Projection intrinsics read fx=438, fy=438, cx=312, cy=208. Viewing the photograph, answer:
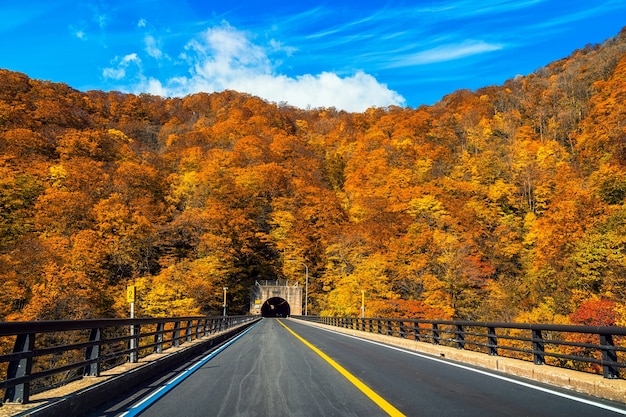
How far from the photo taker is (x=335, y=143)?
110 m

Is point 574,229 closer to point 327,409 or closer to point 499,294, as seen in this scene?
point 499,294

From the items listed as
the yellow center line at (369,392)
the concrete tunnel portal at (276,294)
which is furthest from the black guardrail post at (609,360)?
the concrete tunnel portal at (276,294)

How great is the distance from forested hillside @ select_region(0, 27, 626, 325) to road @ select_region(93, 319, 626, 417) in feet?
90.0

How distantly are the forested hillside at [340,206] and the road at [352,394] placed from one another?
2744 cm

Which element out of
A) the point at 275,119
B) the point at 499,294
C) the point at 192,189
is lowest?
the point at 499,294

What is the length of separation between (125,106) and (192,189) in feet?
160

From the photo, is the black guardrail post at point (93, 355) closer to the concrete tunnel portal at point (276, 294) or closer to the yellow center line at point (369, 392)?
the yellow center line at point (369, 392)

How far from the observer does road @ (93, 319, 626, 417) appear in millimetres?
5914

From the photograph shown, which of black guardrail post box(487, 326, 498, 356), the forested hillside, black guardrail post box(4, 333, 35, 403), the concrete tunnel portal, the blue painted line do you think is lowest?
the concrete tunnel portal

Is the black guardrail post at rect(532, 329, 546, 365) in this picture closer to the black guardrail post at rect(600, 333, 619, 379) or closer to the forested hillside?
the black guardrail post at rect(600, 333, 619, 379)

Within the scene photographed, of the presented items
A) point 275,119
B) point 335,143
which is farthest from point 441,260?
point 275,119

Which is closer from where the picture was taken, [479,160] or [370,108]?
[479,160]

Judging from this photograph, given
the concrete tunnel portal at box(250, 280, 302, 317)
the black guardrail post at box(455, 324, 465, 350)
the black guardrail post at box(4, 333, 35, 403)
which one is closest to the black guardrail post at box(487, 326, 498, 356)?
the black guardrail post at box(455, 324, 465, 350)

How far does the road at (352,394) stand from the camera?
5914 mm
